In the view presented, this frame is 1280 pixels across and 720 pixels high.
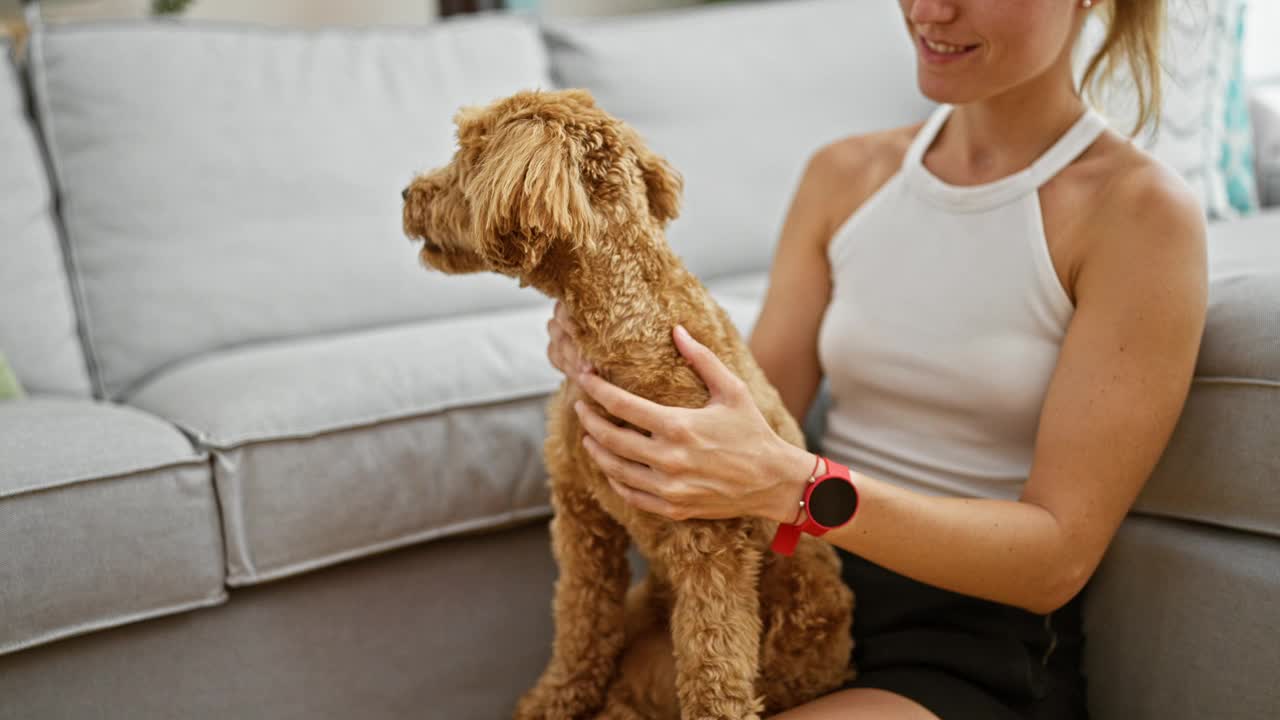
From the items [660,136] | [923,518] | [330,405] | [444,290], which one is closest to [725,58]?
[660,136]

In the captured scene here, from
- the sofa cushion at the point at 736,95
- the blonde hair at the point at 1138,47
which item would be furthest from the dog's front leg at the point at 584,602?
the sofa cushion at the point at 736,95

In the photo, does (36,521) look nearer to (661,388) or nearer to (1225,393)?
(661,388)

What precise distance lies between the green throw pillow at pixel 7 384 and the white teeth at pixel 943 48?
1.39 m

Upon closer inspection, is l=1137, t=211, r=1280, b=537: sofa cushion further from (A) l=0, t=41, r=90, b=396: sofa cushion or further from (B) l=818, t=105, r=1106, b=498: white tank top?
(A) l=0, t=41, r=90, b=396: sofa cushion

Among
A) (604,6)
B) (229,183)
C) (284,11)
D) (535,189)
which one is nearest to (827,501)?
(535,189)

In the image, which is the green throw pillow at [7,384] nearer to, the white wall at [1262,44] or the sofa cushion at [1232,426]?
the sofa cushion at [1232,426]

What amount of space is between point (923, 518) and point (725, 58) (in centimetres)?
142

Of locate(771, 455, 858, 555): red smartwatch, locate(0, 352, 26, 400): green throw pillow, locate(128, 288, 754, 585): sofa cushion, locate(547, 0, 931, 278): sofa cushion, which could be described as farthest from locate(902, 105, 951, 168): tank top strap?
locate(0, 352, 26, 400): green throw pillow

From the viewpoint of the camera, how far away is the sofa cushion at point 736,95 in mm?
2025

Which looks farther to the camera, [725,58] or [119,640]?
[725,58]

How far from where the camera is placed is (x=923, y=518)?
96cm

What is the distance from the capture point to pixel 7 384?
1.44 metres

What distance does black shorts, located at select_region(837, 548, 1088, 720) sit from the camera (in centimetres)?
101

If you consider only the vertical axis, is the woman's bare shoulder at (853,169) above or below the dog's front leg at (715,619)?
above
